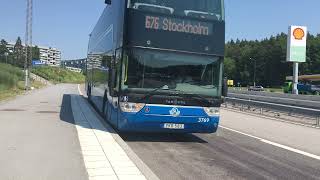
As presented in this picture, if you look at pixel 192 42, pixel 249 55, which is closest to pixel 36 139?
pixel 192 42

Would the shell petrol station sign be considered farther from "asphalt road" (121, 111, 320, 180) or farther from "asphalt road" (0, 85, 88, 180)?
"asphalt road" (0, 85, 88, 180)

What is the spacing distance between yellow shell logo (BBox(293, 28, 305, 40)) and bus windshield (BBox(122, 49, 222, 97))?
4195 centimetres

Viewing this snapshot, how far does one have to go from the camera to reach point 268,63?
142m

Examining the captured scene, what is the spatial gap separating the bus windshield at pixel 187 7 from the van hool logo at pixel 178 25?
0.19 metres

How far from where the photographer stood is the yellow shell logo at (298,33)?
2104 inches

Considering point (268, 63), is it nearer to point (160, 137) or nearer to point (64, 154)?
point (160, 137)

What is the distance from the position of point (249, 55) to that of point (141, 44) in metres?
146

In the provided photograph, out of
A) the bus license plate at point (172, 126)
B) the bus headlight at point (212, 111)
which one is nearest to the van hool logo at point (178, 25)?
the bus headlight at point (212, 111)

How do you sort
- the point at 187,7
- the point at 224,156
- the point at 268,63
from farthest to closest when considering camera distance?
1. the point at 268,63
2. the point at 187,7
3. the point at 224,156

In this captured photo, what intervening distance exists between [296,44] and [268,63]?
8977cm

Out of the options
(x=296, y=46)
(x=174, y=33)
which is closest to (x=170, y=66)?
(x=174, y=33)

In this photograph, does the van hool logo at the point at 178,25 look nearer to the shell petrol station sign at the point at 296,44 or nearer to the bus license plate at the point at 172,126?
the bus license plate at the point at 172,126

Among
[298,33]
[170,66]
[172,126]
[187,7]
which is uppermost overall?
[298,33]

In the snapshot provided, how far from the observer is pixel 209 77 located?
13.5 m
